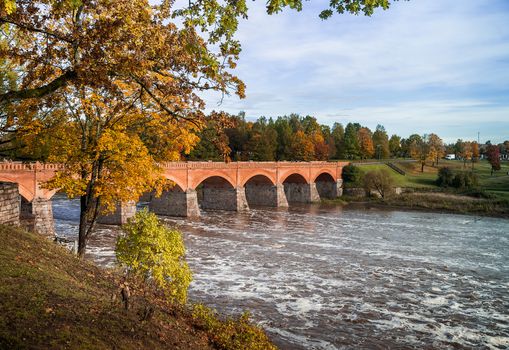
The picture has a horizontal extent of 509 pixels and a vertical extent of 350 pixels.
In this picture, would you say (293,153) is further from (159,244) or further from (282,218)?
(159,244)

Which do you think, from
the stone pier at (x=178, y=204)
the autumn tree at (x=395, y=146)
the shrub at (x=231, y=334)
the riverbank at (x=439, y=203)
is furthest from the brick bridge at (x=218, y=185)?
the autumn tree at (x=395, y=146)

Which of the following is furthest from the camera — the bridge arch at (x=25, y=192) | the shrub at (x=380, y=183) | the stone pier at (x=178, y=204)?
the shrub at (x=380, y=183)

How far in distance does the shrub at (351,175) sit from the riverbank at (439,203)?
6.45 metres

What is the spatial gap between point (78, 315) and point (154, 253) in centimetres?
415

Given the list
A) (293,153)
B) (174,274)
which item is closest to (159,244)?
(174,274)

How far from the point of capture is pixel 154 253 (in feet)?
39.7

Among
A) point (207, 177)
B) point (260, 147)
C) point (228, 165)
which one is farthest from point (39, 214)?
point (260, 147)

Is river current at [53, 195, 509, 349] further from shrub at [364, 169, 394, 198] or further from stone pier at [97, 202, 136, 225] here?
shrub at [364, 169, 394, 198]

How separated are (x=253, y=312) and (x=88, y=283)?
6956 millimetres

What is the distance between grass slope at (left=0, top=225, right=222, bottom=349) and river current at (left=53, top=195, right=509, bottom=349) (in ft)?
14.5

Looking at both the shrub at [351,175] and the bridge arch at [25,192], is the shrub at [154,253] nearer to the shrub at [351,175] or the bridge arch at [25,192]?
the bridge arch at [25,192]

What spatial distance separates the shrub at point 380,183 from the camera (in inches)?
2432

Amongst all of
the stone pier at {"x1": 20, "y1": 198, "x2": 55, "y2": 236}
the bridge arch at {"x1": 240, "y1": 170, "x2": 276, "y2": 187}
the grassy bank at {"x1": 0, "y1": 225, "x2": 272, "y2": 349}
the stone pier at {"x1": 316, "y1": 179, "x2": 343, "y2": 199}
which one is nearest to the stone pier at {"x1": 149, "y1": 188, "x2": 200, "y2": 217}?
the bridge arch at {"x1": 240, "y1": 170, "x2": 276, "y2": 187}

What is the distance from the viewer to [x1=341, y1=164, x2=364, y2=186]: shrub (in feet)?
227
